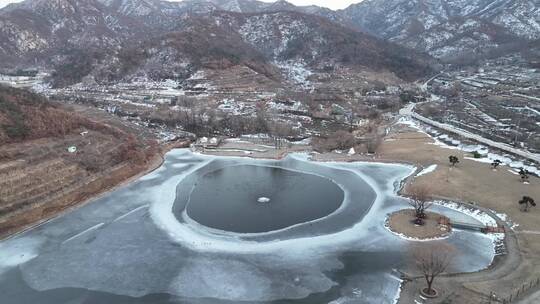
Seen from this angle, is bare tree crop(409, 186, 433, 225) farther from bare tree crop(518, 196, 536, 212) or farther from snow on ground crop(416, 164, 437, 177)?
snow on ground crop(416, 164, 437, 177)

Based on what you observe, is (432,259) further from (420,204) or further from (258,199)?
(258,199)

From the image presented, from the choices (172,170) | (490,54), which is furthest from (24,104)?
(490,54)

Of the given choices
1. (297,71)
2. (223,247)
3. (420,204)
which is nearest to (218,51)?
(297,71)

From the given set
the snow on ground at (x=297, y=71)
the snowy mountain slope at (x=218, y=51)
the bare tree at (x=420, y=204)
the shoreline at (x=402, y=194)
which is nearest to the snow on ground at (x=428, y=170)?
the shoreline at (x=402, y=194)

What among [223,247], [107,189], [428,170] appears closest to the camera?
[223,247]

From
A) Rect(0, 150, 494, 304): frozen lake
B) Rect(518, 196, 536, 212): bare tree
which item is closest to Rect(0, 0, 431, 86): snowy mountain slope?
Rect(0, 150, 494, 304): frozen lake

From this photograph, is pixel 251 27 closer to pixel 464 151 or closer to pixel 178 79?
pixel 178 79
